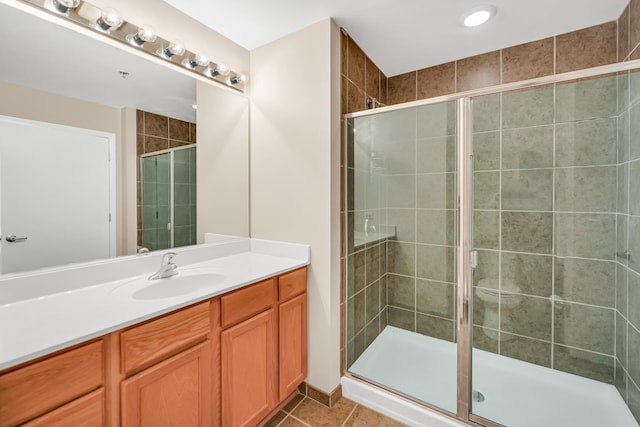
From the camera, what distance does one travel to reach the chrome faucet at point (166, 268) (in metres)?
1.40

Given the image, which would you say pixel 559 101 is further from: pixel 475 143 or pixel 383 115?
pixel 383 115

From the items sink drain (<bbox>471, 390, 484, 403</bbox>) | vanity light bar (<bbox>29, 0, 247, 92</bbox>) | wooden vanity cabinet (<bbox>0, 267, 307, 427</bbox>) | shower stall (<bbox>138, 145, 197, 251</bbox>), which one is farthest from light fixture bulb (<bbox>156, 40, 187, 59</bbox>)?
sink drain (<bbox>471, 390, 484, 403</bbox>)

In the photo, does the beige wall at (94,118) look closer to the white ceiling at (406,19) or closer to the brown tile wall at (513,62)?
the white ceiling at (406,19)

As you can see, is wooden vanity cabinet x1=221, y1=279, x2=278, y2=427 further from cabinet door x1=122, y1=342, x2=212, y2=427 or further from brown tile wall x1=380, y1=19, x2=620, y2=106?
brown tile wall x1=380, y1=19, x2=620, y2=106

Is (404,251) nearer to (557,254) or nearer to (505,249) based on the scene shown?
(505,249)

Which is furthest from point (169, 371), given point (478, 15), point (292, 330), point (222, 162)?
point (478, 15)

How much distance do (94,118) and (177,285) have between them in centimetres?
91

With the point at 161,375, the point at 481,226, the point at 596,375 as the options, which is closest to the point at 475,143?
the point at 481,226

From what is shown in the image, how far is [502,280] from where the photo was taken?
1857 mm

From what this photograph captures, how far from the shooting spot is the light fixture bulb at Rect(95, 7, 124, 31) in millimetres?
1285

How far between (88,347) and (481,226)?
6.28ft

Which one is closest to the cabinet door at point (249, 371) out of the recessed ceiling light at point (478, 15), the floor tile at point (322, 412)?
the floor tile at point (322, 412)

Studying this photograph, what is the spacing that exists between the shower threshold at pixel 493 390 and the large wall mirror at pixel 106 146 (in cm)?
141

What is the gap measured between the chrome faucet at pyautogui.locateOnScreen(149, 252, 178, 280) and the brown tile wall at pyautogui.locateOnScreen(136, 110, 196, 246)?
0.16 metres
